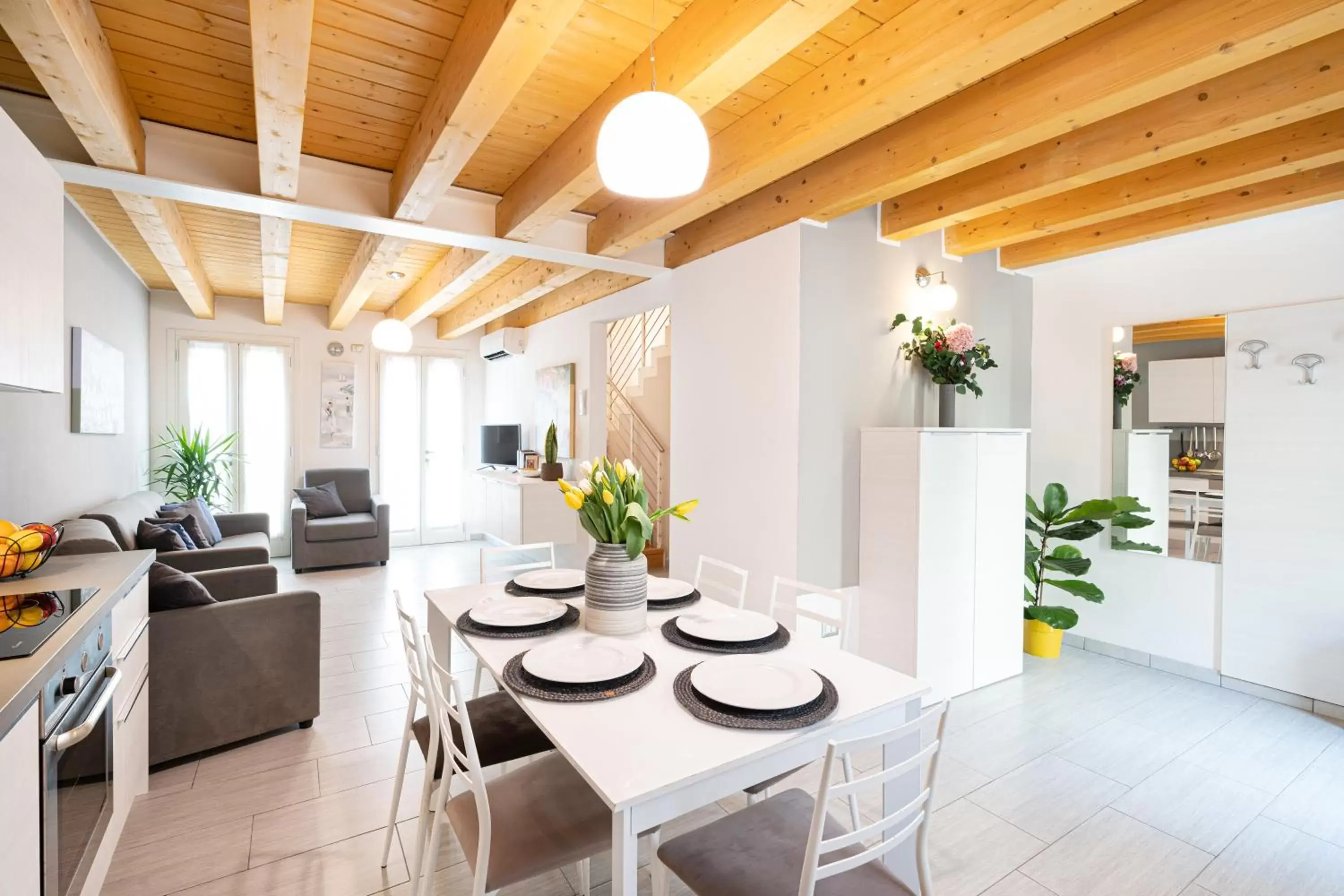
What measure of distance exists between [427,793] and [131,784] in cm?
133

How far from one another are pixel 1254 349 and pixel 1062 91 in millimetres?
2205

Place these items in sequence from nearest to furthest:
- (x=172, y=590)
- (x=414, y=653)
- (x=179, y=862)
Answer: (x=414, y=653), (x=179, y=862), (x=172, y=590)

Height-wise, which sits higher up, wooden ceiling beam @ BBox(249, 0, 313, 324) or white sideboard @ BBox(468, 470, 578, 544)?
wooden ceiling beam @ BBox(249, 0, 313, 324)

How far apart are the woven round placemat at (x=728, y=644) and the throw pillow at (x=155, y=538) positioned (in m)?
3.53

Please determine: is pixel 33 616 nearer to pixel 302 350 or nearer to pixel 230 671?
pixel 230 671

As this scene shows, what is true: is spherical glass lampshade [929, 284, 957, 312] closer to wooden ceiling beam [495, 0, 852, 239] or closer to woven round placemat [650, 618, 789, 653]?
wooden ceiling beam [495, 0, 852, 239]

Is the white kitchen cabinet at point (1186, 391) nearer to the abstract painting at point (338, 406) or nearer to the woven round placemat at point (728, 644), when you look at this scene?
the woven round placemat at point (728, 644)

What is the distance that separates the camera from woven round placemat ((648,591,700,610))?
2203mm

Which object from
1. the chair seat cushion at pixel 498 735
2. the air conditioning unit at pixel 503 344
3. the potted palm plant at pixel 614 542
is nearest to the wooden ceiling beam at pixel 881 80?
the potted palm plant at pixel 614 542

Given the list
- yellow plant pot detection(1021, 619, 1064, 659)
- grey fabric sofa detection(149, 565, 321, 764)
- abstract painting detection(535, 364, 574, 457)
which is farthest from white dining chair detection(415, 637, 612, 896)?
abstract painting detection(535, 364, 574, 457)

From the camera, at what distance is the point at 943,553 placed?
3.14 metres

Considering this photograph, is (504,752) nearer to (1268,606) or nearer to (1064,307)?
(1268,606)

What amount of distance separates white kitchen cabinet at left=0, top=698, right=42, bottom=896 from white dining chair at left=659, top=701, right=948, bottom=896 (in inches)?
48.1

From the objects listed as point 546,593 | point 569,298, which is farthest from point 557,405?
point 546,593
